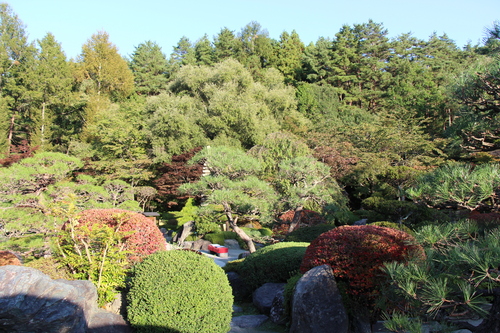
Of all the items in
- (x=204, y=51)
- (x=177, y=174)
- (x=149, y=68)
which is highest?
(x=204, y=51)

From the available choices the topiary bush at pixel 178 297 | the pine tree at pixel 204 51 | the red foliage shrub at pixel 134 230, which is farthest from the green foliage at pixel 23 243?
Answer: the pine tree at pixel 204 51

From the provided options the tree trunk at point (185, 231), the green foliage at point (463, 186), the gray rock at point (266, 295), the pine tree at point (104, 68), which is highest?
the pine tree at point (104, 68)

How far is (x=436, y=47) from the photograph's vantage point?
1244 inches

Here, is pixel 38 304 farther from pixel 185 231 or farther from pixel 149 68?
pixel 149 68

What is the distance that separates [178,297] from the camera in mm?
4176

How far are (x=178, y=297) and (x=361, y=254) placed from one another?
236cm

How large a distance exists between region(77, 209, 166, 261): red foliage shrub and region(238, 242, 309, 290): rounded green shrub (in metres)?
1.93

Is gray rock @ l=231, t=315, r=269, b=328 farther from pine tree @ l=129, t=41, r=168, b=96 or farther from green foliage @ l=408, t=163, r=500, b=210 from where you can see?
pine tree @ l=129, t=41, r=168, b=96

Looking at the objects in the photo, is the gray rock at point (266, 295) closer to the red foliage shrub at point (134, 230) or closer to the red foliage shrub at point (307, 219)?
the red foliage shrub at point (134, 230)

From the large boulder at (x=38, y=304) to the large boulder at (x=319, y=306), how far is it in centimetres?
234

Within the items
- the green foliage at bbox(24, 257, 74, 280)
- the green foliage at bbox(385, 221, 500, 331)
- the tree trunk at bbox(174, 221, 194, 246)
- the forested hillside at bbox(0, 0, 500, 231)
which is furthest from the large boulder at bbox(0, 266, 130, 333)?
the tree trunk at bbox(174, 221, 194, 246)

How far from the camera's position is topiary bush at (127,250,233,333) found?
4.11 metres

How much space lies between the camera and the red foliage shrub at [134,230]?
17.4 ft

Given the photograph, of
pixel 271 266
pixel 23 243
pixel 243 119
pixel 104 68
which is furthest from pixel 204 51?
pixel 271 266
